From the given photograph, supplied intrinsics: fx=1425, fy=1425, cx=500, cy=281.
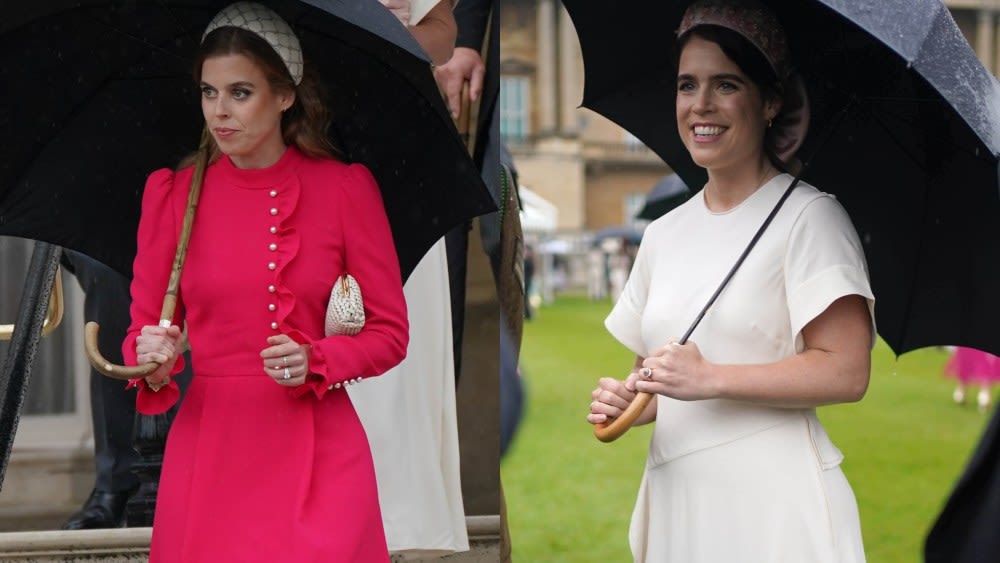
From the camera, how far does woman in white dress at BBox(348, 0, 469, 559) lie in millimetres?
4102

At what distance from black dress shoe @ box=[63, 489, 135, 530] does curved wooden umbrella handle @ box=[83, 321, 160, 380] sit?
7.51ft

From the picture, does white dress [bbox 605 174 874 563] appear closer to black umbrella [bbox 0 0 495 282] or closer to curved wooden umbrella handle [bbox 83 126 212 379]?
black umbrella [bbox 0 0 495 282]

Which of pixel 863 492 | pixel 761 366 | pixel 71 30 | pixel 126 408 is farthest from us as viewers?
pixel 863 492

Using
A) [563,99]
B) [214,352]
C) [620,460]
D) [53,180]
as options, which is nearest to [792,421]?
[214,352]

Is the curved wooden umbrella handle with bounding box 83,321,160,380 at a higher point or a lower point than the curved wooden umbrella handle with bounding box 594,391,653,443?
higher

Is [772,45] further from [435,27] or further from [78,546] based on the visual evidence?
[78,546]

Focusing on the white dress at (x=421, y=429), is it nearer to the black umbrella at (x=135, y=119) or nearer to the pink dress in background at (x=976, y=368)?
the black umbrella at (x=135, y=119)

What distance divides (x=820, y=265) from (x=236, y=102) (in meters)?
1.12

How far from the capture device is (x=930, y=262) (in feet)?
9.55

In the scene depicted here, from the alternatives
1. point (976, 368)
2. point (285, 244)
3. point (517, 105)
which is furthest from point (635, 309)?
point (517, 105)

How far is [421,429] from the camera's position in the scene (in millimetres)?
4207

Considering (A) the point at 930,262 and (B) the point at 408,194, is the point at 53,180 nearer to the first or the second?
(B) the point at 408,194

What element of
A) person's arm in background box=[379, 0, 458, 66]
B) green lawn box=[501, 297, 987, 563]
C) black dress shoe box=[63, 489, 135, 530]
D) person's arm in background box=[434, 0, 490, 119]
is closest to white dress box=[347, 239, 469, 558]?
green lawn box=[501, 297, 987, 563]

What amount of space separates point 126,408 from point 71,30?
7.41ft
